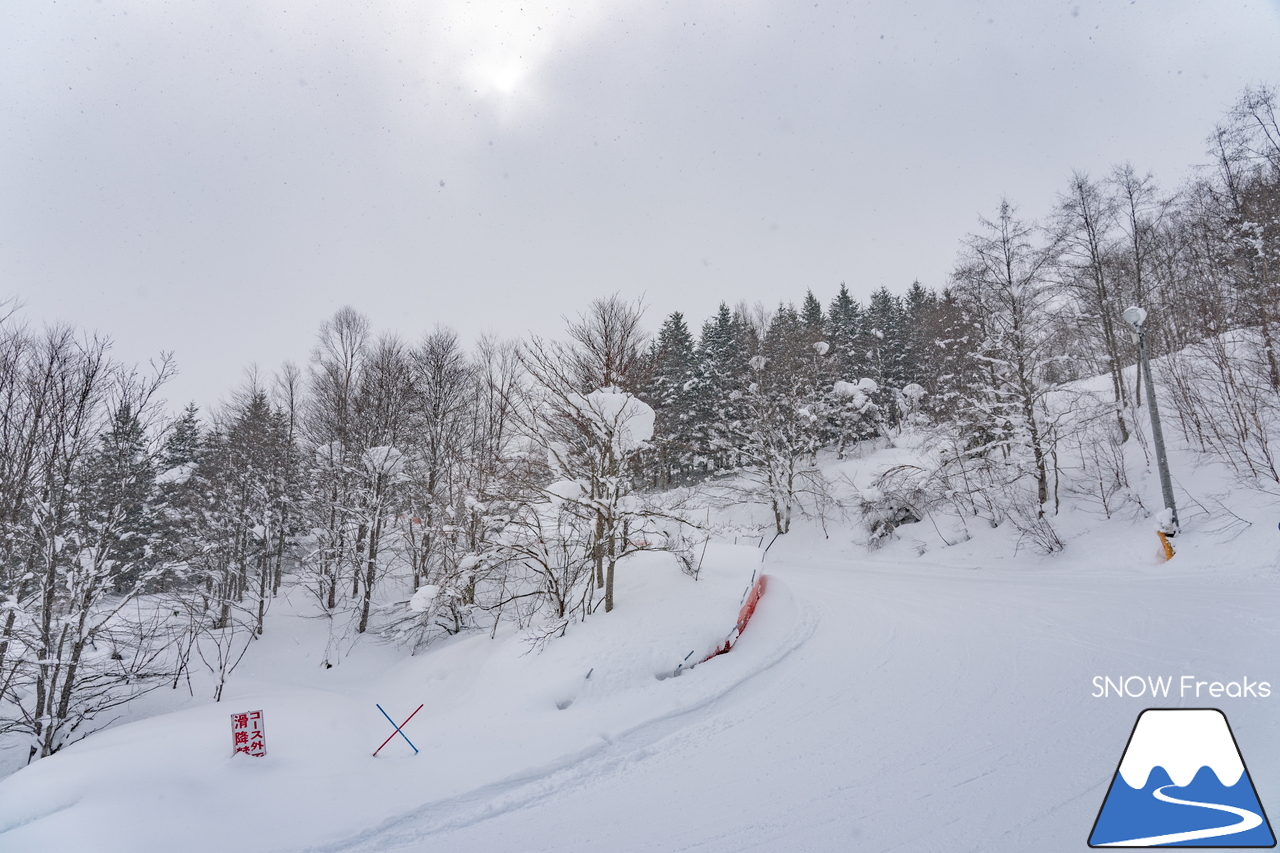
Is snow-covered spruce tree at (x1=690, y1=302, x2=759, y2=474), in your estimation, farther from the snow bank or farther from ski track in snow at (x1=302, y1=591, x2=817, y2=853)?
ski track in snow at (x1=302, y1=591, x2=817, y2=853)

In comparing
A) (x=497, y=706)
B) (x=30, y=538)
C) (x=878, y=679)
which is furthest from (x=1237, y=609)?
(x=30, y=538)

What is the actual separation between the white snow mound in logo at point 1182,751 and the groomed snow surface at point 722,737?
20 cm

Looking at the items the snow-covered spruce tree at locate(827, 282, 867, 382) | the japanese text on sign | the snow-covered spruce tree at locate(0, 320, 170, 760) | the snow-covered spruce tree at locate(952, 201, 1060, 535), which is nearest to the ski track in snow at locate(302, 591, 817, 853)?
the japanese text on sign

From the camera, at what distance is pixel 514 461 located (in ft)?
31.3

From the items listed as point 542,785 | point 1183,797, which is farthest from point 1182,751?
point 542,785

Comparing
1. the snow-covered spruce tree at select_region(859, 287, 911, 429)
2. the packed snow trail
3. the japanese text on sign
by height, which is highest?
the snow-covered spruce tree at select_region(859, 287, 911, 429)

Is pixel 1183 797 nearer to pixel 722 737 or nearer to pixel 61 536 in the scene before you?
pixel 722 737

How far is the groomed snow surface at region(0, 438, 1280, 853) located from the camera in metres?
3.82

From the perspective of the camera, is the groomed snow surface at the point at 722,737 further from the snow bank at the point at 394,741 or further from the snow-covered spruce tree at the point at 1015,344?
the snow-covered spruce tree at the point at 1015,344

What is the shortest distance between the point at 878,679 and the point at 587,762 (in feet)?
12.2

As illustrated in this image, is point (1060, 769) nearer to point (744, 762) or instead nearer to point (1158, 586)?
point (744, 762)

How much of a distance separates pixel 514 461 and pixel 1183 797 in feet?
29.0

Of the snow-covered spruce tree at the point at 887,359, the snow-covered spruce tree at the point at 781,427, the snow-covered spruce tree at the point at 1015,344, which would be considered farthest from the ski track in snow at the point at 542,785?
the snow-covered spruce tree at the point at 887,359

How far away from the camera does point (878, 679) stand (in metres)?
6.21
